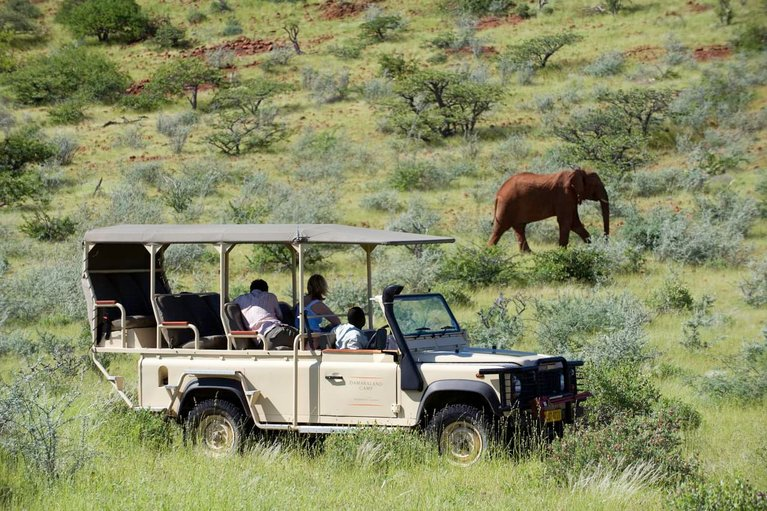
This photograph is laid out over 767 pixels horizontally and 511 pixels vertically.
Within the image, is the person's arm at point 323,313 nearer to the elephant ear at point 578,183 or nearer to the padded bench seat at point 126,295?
the padded bench seat at point 126,295

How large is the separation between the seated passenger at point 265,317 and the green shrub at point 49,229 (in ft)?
55.7

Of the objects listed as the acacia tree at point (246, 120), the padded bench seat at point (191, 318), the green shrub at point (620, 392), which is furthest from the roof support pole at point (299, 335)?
A: the acacia tree at point (246, 120)

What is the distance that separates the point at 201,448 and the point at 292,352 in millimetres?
1131

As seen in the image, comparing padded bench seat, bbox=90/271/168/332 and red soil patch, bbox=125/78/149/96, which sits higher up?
red soil patch, bbox=125/78/149/96

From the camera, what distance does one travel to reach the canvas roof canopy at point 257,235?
892cm

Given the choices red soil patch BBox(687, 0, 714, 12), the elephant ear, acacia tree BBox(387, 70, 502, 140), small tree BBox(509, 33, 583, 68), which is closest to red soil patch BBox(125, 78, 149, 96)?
acacia tree BBox(387, 70, 502, 140)

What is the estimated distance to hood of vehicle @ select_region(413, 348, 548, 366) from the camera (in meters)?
8.48

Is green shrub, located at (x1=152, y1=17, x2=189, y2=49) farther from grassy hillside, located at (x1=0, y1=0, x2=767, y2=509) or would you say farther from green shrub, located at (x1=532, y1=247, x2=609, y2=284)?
green shrub, located at (x1=532, y1=247, x2=609, y2=284)

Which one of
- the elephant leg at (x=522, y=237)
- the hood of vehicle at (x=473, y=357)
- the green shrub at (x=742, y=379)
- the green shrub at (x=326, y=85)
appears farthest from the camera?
the green shrub at (x=326, y=85)

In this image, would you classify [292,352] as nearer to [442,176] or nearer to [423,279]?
[423,279]

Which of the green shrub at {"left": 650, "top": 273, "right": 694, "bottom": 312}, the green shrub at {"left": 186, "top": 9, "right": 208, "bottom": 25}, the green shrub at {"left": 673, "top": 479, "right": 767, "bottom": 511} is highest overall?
the green shrub at {"left": 186, "top": 9, "right": 208, "bottom": 25}

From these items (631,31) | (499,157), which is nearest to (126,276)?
(499,157)

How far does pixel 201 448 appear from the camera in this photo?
909cm

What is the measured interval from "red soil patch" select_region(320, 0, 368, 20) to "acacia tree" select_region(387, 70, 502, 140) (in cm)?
2153
